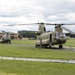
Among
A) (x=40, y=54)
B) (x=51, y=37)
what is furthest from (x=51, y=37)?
(x=40, y=54)

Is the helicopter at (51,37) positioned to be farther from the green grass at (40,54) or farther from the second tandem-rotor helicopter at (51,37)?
the green grass at (40,54)

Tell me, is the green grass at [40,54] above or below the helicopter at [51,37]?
below

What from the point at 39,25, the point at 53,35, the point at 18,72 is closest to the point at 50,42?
the point at 53,35

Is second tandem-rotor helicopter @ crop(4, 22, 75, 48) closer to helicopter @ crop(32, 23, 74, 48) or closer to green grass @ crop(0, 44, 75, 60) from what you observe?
helicopter @ crop(32, 23, 74, 48)

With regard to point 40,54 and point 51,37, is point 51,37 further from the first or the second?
point 40,54

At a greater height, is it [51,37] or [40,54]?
[51,37]

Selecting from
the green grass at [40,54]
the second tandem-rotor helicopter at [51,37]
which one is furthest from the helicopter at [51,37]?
the green grass at [40,54]

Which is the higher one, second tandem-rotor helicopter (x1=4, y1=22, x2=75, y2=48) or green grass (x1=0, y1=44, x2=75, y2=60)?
second tandem-rotor helicopter (x1=4, y1=22, x2=75, y2=48)

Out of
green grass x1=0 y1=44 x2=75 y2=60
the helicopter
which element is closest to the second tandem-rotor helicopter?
the helicopter

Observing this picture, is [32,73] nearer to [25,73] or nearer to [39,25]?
[25,73]

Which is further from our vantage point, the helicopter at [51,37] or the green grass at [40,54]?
the helicopter at [51,37]

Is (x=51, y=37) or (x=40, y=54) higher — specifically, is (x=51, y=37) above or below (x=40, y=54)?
above

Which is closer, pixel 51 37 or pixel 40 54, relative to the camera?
pixel 40 54

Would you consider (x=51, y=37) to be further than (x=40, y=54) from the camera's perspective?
Yes
